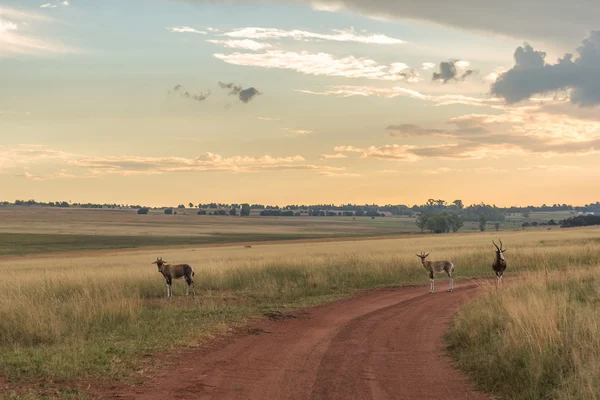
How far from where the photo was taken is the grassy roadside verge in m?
9.36

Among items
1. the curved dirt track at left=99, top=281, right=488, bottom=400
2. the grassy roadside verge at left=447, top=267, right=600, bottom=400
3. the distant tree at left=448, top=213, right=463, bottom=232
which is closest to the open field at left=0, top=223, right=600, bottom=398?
the curved dirt track at left=99, top=281, right=488, bottom=400

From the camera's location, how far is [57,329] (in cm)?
1566

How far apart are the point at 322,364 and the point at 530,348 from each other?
4.12 metres

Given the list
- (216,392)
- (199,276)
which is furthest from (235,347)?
(199,276)

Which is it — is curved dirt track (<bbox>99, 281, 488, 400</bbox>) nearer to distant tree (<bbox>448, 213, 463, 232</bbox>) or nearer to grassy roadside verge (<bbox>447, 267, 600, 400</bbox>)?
grassy roadside verge (<bbox>447, 267, 600, 400</bbox>)

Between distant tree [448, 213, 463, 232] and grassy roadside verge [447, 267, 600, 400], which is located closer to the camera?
grassy roadside verge [447, 267, 600, 400]

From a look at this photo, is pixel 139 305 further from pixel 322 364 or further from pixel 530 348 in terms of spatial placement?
pixel 530 348

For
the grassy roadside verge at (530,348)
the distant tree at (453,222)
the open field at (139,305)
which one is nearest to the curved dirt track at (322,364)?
the grassy roadside verge at (530,348)

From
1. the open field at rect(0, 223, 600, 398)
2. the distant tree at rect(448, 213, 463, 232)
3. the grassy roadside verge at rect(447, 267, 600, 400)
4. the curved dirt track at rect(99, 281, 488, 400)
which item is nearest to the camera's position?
the grassy roadside verge at rect(447, 267, 600, 400)

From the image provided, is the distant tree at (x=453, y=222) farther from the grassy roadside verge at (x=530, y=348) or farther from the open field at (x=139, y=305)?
the grassy roadside verge at (x=530, y=348)

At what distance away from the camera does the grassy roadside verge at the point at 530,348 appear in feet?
30.7

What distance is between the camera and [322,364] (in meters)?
12.3

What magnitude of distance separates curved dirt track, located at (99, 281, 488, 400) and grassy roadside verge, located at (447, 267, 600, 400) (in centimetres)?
52

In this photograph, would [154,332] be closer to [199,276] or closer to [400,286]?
[199,276]
